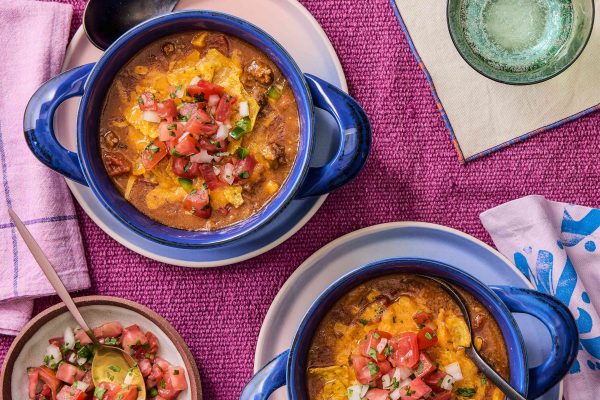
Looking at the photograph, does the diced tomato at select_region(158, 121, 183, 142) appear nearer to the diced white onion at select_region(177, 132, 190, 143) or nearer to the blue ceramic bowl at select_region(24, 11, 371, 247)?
the diced white onion at select_region(177, 132, 190, 143)

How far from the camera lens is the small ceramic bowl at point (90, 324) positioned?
3.28m

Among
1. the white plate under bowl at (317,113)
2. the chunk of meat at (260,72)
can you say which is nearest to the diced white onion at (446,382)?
the white plate under bowl at (317,113)

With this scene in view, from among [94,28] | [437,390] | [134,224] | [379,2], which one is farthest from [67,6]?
[437,390]

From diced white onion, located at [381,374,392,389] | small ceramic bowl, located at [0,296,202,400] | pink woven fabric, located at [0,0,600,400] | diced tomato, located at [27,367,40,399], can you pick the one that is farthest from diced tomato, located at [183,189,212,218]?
diced tomato, located at [27,367,40,399]

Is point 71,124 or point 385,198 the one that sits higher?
point 71,124

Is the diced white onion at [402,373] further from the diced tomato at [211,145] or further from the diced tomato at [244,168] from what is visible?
the diced tomato at [211,145]

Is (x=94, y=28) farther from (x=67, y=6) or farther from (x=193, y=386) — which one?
(x=193, y=386)

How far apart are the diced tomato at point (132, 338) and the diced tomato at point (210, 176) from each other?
2.59ft

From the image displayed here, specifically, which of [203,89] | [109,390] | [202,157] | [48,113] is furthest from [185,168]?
[109,390]

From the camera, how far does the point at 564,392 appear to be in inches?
132

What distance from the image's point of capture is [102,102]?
10.1 ft

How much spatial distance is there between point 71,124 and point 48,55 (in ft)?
1.06

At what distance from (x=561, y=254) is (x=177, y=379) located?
1.79 metres

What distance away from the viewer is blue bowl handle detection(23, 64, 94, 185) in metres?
2.93
